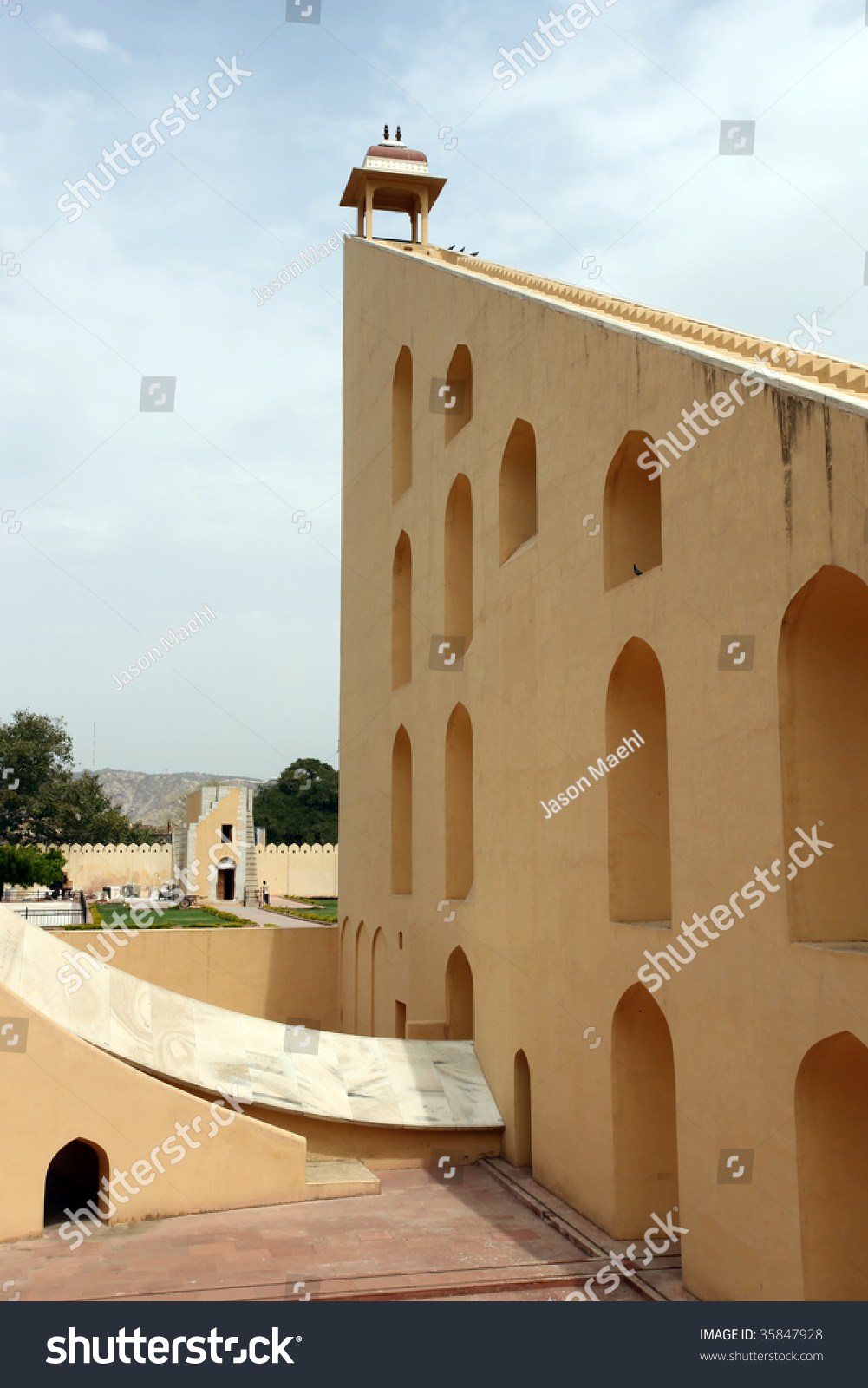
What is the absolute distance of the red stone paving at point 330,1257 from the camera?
746 centimetres

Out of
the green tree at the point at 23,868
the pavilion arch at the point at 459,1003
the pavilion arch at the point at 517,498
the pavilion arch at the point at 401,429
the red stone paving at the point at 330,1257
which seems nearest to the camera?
the red stone paving at the point at 330,1257

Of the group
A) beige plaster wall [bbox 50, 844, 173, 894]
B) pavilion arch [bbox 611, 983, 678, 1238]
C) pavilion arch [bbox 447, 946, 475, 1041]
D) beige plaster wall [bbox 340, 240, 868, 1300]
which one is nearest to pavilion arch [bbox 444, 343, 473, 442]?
beige plaster wall [bbox 340, 240, 868, 1300]

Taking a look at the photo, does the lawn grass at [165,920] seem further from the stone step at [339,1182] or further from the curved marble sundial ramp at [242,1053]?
the stone step at [339,1182]

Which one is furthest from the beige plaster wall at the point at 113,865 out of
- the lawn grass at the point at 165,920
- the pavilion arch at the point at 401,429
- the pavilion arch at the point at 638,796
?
the pavilion arch at the point at 638,796

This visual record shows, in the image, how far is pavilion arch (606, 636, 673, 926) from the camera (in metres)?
8.91

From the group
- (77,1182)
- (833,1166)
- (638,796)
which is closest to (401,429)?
(638,796)

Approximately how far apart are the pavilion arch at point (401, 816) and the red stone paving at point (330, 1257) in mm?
6672

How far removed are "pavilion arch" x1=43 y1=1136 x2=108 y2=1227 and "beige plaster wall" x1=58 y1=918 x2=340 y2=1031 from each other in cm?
763

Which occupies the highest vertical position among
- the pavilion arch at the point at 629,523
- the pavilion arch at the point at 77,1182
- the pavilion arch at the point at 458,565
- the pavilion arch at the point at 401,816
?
the pavilion arch at the point at 458,565

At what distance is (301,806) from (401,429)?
51129mm

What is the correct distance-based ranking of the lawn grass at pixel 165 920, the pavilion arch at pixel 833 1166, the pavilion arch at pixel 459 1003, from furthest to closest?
the lawn grass at pixel 165 920
the pavilion arch at pixel 459 1003
the pavilion arch at pixel 833 1166

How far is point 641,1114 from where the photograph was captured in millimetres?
8633

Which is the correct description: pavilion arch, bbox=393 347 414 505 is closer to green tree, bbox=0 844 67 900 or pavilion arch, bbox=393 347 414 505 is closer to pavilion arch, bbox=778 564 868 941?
pavilion arch, bbox=778 564 868 941

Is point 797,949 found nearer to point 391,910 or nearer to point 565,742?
point 565,742
